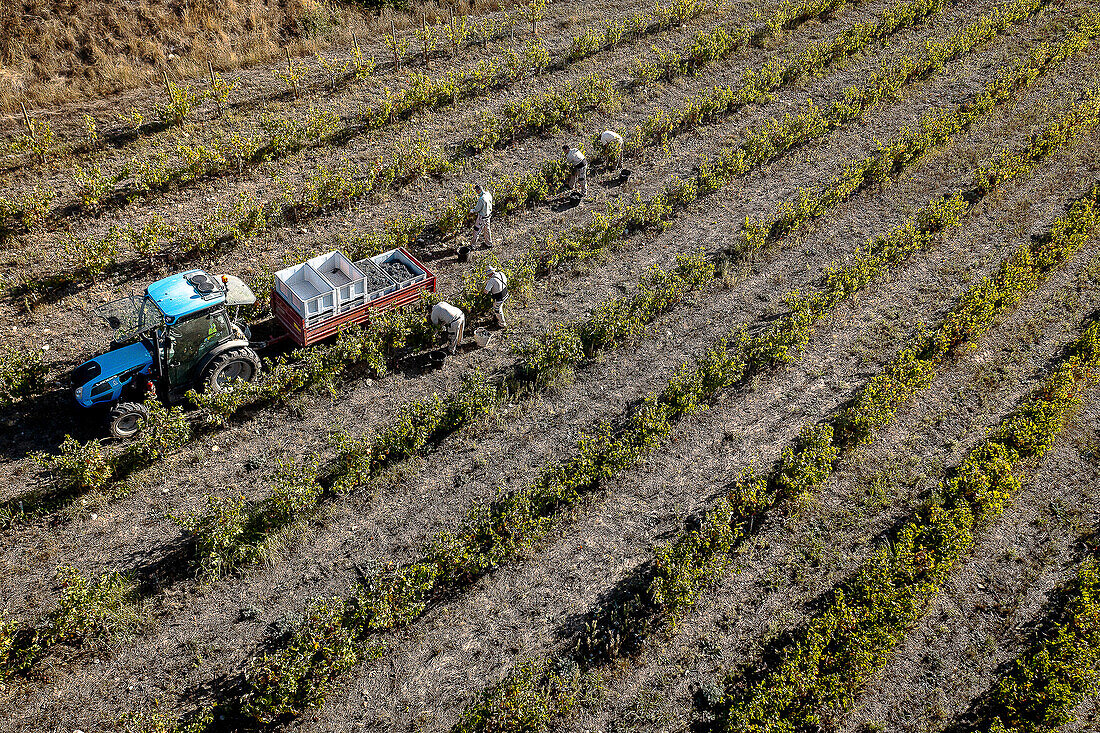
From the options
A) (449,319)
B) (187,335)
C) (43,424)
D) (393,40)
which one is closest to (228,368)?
(187,335)

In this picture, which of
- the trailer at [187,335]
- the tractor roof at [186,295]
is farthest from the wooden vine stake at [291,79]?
the tractor roof at [186,295]

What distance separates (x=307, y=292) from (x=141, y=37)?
14.3 meters

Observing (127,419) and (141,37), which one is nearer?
(127,419)

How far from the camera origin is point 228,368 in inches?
642

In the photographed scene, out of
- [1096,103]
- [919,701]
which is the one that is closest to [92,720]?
[919,701]

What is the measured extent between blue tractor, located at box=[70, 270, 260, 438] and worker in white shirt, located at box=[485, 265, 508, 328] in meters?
5.22

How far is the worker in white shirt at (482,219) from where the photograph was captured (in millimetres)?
20188

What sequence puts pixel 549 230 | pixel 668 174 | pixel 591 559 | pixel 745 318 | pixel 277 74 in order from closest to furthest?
1. pixel 591 559
2. pixel 745 318
3. pixel 549 230
4. pixel 668 174
5. pixel 277 74

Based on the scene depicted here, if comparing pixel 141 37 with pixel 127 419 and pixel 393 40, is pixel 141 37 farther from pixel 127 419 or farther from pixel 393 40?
pixel 127 419

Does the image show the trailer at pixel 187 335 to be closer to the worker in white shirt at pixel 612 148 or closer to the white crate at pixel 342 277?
the white crate at pixel 342 277

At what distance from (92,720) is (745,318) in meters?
14.6

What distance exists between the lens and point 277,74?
86.0 feet

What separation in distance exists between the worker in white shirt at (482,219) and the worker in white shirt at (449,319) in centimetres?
322

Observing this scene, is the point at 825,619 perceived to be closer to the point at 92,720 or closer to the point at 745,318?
the point at 745,318
